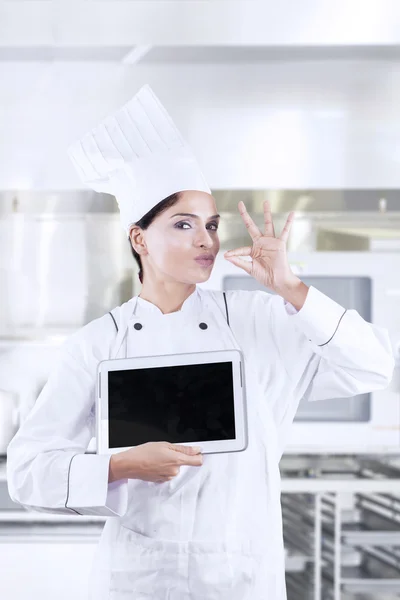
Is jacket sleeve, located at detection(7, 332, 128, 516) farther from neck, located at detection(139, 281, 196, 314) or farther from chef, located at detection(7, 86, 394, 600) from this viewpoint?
neck, located at detection(139, 281, 196, 314)

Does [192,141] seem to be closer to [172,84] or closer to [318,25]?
[172,84]

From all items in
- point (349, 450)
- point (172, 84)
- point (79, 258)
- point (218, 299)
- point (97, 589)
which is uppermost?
point (172, 84)

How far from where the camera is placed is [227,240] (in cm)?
164

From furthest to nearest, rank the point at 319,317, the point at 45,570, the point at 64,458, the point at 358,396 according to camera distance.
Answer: the point at 358,396 < the point at 45,570 < the point at 64,458 < the point at 319,317

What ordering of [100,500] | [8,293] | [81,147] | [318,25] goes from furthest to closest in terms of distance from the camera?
[8,293], [318,25], [81,147], [100,500]

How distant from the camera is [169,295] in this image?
44.1 inches

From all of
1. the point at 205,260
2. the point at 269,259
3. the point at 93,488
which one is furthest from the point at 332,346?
the point at 93,488

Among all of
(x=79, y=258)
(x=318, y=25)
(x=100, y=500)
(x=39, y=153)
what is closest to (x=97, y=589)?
(x=100, y=500)

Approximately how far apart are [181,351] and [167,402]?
8 cm

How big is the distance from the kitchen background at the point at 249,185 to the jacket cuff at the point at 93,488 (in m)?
0.55

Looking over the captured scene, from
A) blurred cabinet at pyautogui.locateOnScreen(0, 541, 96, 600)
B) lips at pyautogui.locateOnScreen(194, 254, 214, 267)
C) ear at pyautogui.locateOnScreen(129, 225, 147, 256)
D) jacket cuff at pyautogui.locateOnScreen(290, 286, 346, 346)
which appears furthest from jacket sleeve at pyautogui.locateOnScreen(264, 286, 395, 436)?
blurred cabinet at pyautogui.locateOnScreen(0, 541, 96, 600)

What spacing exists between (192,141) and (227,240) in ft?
0.76

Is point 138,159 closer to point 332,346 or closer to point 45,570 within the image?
point 332,346

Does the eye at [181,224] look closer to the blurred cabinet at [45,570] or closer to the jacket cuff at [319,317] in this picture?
the jacket cuff at [319,317]
